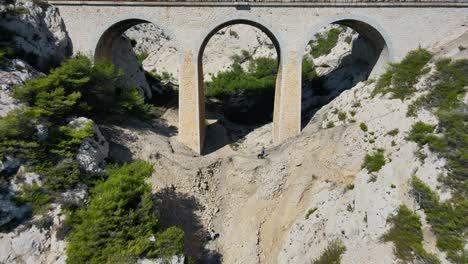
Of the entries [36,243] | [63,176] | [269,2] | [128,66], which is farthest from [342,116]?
[128,66]

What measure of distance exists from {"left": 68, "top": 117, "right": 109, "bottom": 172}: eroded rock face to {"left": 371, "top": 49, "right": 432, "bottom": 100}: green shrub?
1780 cm

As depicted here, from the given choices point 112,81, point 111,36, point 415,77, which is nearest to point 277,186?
point 415,77

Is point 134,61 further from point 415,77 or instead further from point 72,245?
point 415,77

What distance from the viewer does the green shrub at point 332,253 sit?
1488cm

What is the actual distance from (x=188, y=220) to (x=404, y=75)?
16.8m

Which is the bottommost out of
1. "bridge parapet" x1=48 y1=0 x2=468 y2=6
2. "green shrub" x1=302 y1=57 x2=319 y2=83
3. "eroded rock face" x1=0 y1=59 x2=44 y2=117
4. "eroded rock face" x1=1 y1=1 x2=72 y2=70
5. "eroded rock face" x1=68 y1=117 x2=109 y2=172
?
"eroded rock face" x1=68 y1=117 x2=109 y2=172

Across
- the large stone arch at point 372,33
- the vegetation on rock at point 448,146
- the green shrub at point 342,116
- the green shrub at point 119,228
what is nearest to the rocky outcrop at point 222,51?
the large stone arch at point 372,33

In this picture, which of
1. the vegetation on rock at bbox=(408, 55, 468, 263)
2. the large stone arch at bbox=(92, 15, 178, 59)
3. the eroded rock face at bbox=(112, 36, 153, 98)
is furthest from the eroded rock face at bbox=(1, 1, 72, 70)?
the vegetation on rock at bbox=(408, 55, 468, 263)

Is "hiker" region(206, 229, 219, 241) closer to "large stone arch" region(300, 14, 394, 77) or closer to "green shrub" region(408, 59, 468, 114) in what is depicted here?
"green shrub" region(408, 59, 468, 114)

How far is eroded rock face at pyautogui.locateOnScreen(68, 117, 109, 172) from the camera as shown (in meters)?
15.6

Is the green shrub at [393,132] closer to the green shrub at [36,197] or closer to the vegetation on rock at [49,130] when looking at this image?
the vegetation on rock at [49,130]

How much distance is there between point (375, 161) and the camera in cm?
1680

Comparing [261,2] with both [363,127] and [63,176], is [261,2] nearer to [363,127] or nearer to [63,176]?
[363,127]

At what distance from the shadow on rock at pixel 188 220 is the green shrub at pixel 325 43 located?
95.2 ft
